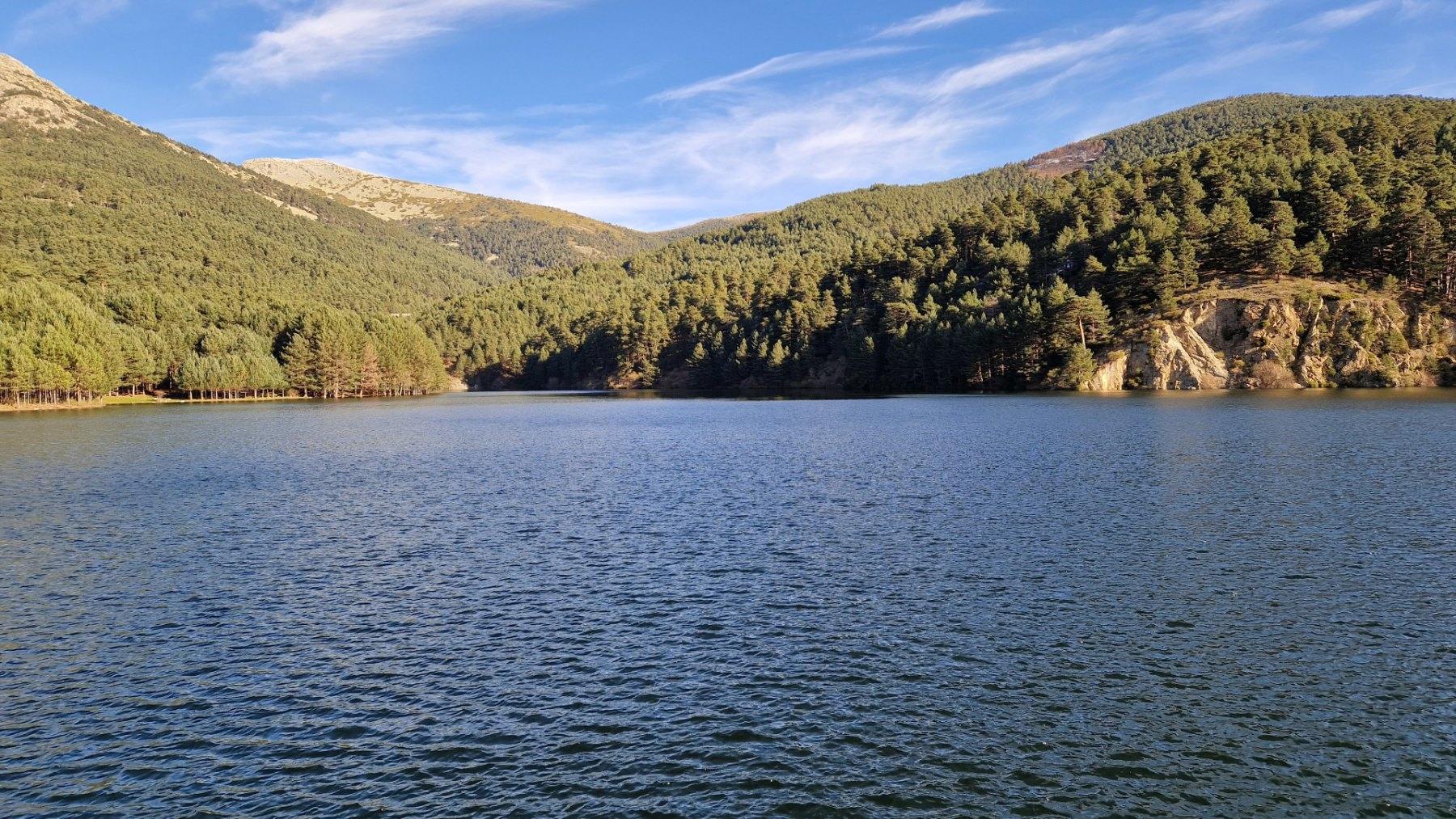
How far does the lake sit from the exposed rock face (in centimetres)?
11153

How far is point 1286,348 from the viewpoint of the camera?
156 metres

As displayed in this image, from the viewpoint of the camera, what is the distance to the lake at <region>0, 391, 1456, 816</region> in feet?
57.4

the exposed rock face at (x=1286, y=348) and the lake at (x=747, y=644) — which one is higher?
the exposed rock face at (x=1286, y=348)

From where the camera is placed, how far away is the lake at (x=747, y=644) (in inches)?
689

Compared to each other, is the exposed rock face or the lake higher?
the exposed rock face

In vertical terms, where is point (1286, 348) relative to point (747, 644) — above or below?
above

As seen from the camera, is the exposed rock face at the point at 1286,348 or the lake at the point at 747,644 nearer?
the lake at the point at 747,644

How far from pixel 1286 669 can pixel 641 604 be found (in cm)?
2061

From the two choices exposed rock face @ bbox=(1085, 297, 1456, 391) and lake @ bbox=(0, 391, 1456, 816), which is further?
exposed rock face @ bbox=(1085, 297, 1456, 391)

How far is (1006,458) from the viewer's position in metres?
68.3

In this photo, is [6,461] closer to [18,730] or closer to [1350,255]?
[18,730]

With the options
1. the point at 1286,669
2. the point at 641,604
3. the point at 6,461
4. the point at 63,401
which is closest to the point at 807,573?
the point at 641,604

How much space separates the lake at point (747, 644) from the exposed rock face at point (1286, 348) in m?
112

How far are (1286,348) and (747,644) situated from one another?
170 metres
